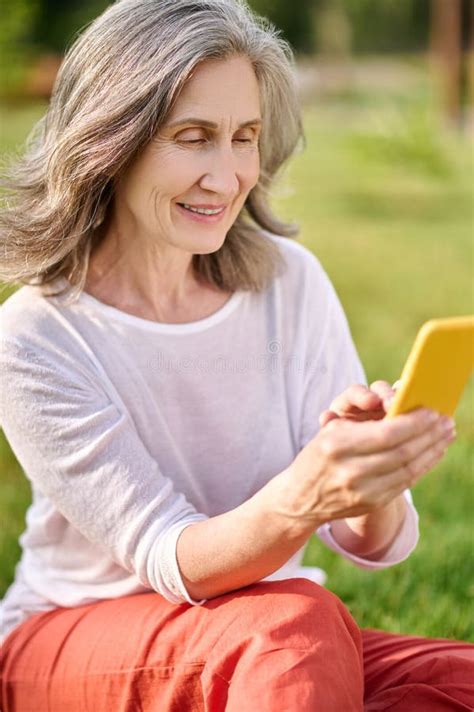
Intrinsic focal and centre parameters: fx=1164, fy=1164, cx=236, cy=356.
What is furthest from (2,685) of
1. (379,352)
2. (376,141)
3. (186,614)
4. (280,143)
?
(376,141)

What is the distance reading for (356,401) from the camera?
4.85 ft

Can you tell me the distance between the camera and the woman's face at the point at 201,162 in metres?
1.73

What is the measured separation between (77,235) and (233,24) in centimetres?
40

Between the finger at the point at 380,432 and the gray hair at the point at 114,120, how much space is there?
605 millimetres

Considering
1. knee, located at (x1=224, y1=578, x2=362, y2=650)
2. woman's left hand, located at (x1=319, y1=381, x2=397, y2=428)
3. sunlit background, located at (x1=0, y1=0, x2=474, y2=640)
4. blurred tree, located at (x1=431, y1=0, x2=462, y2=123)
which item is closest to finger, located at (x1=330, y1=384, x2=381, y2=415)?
woman's left hand, located at (x1=319, y1=381, x2=397, y2=428)

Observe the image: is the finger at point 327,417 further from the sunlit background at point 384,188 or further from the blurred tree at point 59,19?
the blurred tree at point 59,19

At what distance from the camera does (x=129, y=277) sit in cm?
192

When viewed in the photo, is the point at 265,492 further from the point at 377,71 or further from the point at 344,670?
the point at 377,71

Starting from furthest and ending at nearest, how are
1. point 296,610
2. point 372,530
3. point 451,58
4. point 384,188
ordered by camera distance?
1. point 451,58
2. point 384,188
3. point 372,530
4. point 296,610

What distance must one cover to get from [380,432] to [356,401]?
13 cm

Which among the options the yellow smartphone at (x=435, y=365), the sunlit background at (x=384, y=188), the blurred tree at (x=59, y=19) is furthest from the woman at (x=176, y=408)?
the blurred tree at (x=59, y=19)

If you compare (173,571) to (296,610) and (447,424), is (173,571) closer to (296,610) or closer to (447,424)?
(296,610)

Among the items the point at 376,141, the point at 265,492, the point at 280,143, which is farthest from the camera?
the point at 376,141

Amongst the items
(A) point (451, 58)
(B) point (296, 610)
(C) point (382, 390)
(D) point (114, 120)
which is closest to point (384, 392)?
(C) point (382, 390)
